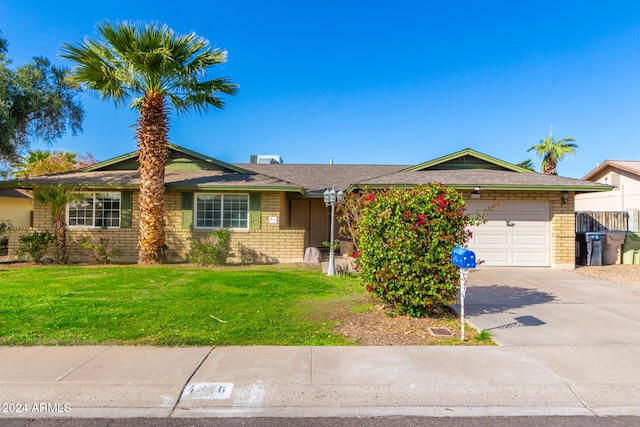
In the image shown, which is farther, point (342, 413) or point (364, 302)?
point (364, 302)

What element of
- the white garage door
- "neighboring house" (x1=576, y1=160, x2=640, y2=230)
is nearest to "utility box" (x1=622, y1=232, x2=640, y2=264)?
the white garage door

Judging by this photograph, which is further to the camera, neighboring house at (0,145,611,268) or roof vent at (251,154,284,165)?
roof vent at (251,154,284,165)

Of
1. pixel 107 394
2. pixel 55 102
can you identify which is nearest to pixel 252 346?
pixel 107 394

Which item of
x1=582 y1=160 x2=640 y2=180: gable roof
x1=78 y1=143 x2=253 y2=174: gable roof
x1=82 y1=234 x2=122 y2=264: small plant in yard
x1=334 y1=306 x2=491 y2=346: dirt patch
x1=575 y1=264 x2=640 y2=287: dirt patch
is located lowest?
x1=334 y1=306 x2=491 y2=346: dirt patch

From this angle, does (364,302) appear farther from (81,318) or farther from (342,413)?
(81,318)

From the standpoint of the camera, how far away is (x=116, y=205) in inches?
512

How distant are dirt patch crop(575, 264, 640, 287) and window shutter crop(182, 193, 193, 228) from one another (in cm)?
1306

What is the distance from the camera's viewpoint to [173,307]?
20.7 ft

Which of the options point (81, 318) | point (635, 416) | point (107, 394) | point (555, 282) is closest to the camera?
point (635, 416)

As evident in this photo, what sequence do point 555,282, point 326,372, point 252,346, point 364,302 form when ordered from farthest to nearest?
point 555,282 < point 364,302 < point 252,346 < point 326,372

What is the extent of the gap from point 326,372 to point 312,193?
35.0ft

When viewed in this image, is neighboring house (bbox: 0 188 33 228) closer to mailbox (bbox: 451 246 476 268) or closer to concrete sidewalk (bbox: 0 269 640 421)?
concrete sidewalk (bbox: 0 269 640 421)

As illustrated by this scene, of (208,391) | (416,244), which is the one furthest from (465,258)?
(208,391)

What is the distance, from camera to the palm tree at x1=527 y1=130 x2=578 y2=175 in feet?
73.7
